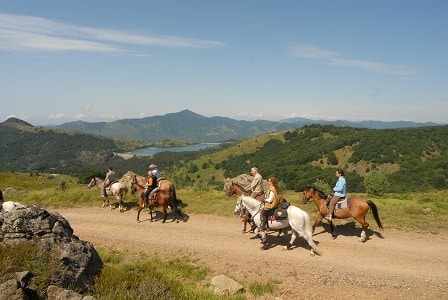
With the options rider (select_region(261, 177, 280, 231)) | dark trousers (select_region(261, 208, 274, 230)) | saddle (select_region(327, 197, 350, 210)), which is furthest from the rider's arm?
saddle (select_region(327, 197, 350, 210))

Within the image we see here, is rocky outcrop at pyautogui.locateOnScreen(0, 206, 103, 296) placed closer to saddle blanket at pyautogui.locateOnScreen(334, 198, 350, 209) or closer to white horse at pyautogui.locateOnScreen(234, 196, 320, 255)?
white horse at pyautogui.locateOnScreen(234, 196, 320, 255)

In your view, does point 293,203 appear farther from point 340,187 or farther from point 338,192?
point 340,187

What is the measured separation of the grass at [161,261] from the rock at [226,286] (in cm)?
44

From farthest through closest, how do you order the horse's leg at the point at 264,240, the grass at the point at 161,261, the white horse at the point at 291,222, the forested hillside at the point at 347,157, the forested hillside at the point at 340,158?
the forested hillside at the point at 347,157 < the forested hillside at the point at 340,158 < the horse's leg at the point at 264,240 < the white horse at the point at 291,222 < the grass at the point at 161,261

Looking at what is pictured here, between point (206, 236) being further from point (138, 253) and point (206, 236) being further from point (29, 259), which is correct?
point (29, 259)

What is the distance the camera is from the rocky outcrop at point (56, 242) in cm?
792

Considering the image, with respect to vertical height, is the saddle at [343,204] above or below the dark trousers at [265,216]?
above

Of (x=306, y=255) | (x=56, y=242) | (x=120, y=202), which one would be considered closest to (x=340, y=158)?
(x=120, y=202)

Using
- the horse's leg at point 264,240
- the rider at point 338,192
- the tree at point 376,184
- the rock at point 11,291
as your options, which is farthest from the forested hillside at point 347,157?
the rock at point 11,291

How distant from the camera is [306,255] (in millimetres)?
13672

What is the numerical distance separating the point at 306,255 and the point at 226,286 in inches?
178

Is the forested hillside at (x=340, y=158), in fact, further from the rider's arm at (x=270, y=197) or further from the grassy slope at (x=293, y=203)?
the rider's arm at (x=270, y=197)

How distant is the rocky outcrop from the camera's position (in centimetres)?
792

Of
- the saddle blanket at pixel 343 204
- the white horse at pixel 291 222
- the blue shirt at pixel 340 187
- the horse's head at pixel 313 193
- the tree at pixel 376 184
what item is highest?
the blue shirt at pixel 340 187
